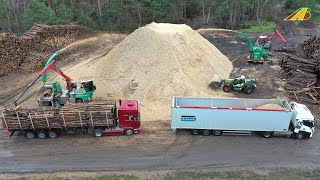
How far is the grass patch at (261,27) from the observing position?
167 feet

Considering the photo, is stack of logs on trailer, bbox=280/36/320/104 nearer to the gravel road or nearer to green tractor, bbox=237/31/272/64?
green tractor, bbox=237/31/272/64

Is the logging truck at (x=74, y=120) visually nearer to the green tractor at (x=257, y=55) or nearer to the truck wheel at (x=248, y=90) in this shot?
the truck wheel at (x=248, y=90)

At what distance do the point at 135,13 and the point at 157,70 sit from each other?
23115 millimetres

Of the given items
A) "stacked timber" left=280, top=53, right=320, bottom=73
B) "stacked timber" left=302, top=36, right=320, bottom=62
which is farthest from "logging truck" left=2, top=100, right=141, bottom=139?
"stacked timber" left=302, top=36, right=320, bottom=62

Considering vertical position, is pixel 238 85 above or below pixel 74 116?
below

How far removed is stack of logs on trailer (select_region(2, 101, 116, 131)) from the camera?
23.4 m

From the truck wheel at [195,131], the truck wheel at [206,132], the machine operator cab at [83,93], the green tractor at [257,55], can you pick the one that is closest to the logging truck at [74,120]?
the machine operator cab at [83,93]

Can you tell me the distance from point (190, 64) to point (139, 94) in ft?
21.1

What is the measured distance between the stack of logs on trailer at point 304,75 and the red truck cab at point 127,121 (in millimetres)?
15513

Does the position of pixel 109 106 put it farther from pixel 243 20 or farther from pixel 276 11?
pixel 276 11

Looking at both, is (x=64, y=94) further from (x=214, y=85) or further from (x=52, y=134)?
(x=214, y=85)

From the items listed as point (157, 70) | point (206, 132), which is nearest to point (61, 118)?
point (157, 70)

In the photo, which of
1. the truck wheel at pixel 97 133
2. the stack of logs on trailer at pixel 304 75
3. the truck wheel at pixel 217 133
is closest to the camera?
the truck wheel at pixel 97 133

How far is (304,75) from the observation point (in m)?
Result: 32.0
